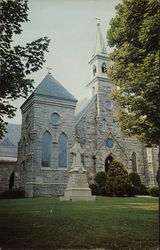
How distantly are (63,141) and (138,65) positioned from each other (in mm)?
16672

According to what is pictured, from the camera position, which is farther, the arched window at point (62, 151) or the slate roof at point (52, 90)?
the slate roof at point (52, 90)

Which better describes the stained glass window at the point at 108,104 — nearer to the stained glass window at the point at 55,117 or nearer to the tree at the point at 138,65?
the stained glass window at the point at 55,117

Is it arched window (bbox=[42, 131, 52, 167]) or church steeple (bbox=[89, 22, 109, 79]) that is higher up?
church steeple (bbox=[89, 22, 109, 79])

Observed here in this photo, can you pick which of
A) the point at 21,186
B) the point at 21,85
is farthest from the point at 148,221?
the point at 21,186

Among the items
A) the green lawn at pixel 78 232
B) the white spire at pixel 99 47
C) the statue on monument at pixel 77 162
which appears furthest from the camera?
the white spire at pixel 99 47

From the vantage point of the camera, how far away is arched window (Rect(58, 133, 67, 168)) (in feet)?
78.9

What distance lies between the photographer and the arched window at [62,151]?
78.9 ft

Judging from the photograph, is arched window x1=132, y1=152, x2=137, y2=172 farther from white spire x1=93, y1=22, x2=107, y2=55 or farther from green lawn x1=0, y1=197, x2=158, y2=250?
green lawn x1=0, y1=197, x2=158, y2=250

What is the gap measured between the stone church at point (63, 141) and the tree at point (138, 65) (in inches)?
528

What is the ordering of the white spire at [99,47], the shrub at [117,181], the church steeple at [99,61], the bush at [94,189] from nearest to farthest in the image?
the shrub at [117,181] → the bush at [94,189] → the church steeple at [99,61] → the white spire at [99,47]

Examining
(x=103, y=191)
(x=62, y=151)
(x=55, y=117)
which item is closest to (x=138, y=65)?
(x=103, y=191)

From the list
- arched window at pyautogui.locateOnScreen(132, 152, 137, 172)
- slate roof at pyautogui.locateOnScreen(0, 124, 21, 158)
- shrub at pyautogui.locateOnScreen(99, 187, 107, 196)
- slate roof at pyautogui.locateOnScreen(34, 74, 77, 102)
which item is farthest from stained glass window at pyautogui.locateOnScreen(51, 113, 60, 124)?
arched window at pyautogui.locateOnScreen(132, 152, 137, 172)

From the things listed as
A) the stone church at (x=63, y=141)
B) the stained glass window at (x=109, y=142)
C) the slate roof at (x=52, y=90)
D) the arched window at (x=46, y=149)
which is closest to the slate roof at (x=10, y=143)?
the stone church at (x=63, y=141)

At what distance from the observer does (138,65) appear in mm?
9148
